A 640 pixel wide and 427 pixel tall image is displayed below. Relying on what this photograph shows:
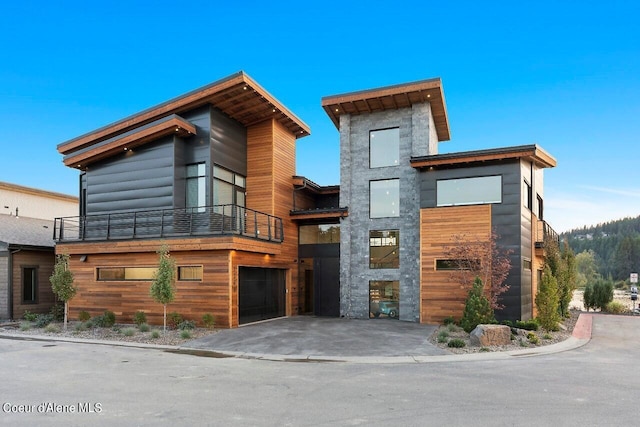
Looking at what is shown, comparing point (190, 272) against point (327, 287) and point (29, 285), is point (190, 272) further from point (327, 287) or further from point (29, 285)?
point (29, 285)

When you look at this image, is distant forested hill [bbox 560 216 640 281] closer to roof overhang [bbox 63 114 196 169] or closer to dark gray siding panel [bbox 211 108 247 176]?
dark gray siding panel [bbox 211 108 247 176]

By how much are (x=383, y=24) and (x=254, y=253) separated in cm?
1472

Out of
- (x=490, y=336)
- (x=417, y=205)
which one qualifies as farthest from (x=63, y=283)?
(x=490, y=336)

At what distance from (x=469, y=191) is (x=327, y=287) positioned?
8005 mm

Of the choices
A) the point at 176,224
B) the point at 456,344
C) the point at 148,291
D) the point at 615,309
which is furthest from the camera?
the point at 615,309

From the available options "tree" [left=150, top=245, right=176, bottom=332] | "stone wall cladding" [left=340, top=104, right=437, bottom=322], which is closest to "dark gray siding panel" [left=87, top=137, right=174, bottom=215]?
"tree" [left=150, top=245, right=176, bottom=332]

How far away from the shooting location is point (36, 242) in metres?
21.9

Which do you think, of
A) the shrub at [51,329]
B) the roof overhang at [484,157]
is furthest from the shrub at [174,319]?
the roof overhang at [484,157]

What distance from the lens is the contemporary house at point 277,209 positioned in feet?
55.8

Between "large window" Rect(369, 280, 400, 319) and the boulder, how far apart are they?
6.16m

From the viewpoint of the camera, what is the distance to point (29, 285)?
20.9 m

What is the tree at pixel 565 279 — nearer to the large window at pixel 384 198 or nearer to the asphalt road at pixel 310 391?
the large window at pixel 384 198

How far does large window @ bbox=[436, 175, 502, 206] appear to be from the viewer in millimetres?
17453

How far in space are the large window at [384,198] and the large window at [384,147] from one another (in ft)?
2.86
